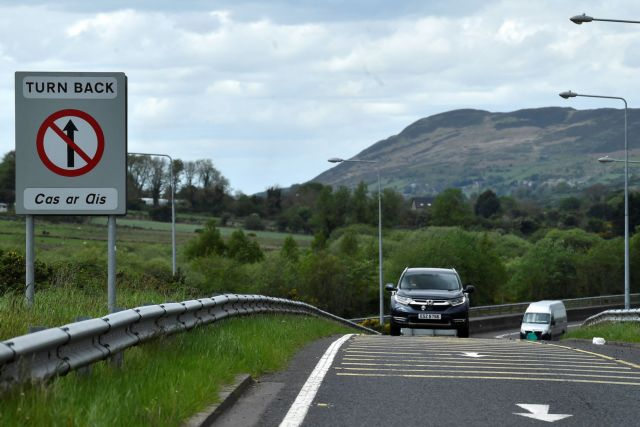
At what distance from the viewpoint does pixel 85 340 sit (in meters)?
8.42

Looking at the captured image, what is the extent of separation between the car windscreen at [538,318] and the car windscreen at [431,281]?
3097cm

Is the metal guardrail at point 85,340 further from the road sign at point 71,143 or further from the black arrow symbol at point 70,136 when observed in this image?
the black arrow symbol at point 70,136

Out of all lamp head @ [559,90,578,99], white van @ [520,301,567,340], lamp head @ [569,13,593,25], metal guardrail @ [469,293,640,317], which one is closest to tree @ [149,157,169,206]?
metal guardrail @ [469,293,640,317]

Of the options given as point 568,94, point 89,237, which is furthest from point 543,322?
point 89,237

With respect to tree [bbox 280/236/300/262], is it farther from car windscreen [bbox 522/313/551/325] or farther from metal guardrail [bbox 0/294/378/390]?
metal guardrail [bbox 0/294/378/390]

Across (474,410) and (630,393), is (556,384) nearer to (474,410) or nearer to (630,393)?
(630,393)

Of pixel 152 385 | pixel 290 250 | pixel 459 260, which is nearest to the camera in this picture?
pixel 152 385

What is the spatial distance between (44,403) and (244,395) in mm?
3511

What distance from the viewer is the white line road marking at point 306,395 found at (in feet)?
28.0

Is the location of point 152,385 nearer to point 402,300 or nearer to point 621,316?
point 402,300

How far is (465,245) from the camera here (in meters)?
118

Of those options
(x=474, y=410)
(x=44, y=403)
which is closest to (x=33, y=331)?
(x=44, y=403)

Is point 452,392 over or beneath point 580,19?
beneath

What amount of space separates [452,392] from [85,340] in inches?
143
